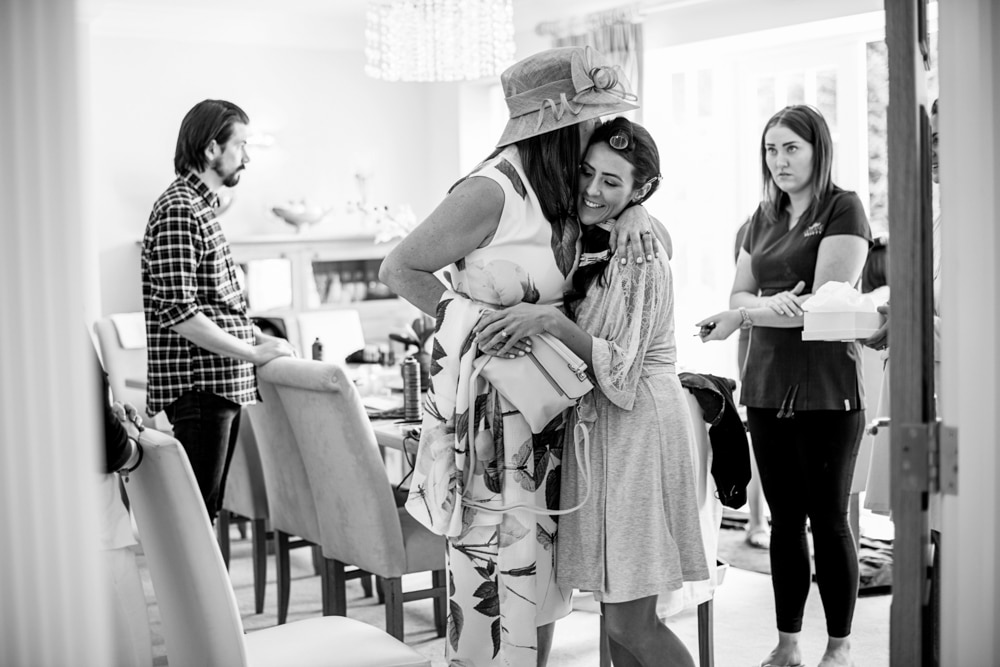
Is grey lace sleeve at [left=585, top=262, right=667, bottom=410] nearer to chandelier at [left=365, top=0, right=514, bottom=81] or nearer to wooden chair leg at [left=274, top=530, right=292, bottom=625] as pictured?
wooden chair leg at [left=274, top=530, right=292, bottom=625]

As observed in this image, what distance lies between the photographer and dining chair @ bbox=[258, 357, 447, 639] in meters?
2.80

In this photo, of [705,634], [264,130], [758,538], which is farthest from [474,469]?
[264,130]

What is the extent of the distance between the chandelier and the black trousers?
8.18 feet

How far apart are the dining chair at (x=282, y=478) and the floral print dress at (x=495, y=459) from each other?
1.10 metres

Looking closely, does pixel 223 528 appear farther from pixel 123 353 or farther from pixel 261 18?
pixel 261 18

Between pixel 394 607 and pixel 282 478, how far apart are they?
65 centimetres

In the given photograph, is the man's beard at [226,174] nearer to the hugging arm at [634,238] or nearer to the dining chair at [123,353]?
the hugging arm at [634,238]

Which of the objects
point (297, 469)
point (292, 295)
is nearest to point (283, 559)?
point (297, 469)

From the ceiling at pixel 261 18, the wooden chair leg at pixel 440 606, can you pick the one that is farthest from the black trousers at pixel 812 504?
the ceiling at pixel 261 18

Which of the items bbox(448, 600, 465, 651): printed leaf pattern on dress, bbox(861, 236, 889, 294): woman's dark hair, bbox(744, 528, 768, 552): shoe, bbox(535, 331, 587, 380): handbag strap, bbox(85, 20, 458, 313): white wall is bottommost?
bbox(744, 528, 768, 552): shoe

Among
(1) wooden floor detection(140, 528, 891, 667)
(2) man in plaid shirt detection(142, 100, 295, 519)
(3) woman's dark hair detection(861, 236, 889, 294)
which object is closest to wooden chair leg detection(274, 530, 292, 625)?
(1) wooden floor detection(140, 528, 891, 667)

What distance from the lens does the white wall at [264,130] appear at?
21.0ft

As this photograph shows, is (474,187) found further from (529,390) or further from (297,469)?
(297,469)

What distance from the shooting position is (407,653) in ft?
6.84
